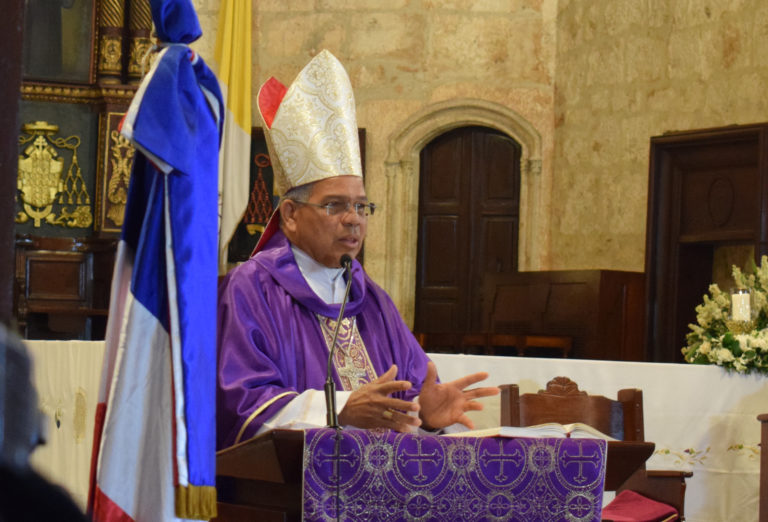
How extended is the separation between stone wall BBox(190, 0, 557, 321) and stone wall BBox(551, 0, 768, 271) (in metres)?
0.22

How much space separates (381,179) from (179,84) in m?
8.88

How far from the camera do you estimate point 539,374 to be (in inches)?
195

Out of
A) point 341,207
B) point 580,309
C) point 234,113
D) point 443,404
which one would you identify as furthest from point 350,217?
point 234,113

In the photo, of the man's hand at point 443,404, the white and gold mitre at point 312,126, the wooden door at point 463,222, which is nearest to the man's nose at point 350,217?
the white and gold mitre at point 312,126

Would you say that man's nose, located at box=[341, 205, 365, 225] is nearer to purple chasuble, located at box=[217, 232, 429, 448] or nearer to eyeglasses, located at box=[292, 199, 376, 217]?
eyeglasses, located at box=[292, 199, 376, 217]

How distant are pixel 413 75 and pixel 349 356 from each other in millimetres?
8034

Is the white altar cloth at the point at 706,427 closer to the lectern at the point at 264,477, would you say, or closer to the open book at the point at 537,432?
the open book at the point at 537,432

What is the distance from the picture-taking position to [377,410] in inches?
105

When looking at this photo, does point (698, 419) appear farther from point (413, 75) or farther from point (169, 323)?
point (413, 75)

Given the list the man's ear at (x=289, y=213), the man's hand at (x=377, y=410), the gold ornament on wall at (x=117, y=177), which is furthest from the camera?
the gold ornament on wall at (x=117, y=177)

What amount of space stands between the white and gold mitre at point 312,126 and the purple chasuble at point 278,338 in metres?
0.23

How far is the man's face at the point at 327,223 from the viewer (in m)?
3.43

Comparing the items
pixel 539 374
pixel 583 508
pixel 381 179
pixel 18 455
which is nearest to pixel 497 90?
pixel 381 179

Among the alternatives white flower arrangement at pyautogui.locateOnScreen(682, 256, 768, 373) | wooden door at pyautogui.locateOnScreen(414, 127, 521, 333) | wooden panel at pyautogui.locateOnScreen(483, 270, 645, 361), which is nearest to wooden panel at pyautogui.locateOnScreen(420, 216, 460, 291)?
wooden door at pyautogui.locateOnScreen(414, 127, 521, 333)
